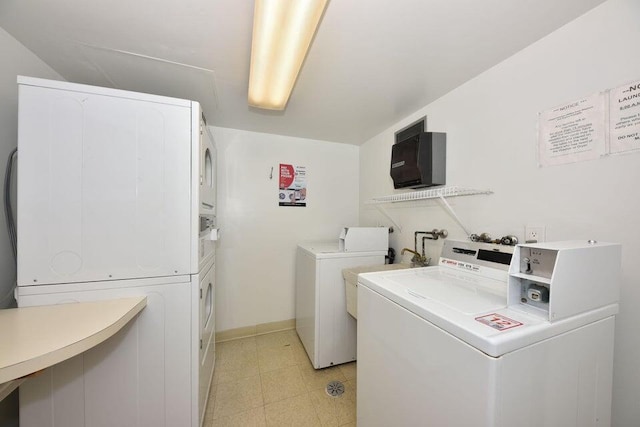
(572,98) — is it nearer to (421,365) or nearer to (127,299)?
(421,365)

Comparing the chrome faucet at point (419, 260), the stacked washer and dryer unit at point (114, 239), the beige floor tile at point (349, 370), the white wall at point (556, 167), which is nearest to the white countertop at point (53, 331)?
the stacked washer and dryer unit at point (114, 239)

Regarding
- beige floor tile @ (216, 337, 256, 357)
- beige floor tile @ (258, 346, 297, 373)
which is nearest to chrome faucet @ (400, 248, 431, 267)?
beige floor tile @ (258, 346, 297, 373)

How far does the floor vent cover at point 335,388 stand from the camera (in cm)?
169

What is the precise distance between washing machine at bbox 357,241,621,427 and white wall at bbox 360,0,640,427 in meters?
0.19

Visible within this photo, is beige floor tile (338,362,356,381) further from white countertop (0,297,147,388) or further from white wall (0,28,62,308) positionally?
white wall (0,28,62,308)

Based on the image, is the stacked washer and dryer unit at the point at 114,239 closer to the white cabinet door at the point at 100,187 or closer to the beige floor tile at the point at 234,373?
the white cabinet door at the point at 100,187

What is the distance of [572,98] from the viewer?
1.04m

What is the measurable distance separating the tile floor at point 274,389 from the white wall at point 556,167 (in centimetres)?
146

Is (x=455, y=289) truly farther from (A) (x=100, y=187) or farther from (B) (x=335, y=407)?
(A) (x=100, y=187)

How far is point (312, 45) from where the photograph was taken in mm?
1218

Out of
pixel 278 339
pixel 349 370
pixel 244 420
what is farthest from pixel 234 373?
pixel 349 370

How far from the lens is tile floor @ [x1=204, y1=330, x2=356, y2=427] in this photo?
4.87 ft

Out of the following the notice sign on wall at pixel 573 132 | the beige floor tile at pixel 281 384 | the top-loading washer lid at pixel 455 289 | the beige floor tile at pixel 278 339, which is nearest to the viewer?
the top-loading washer lid at pixel 455 289

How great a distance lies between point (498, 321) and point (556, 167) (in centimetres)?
93
